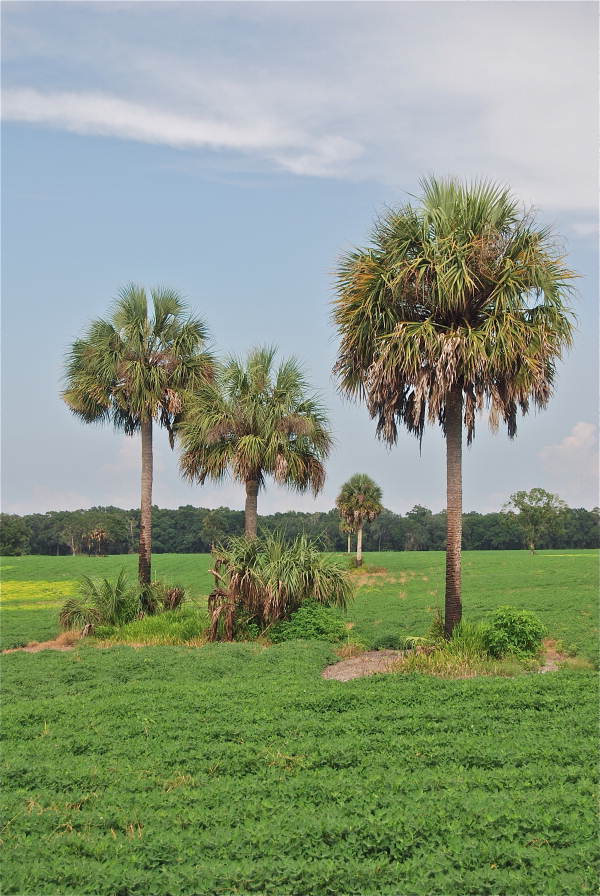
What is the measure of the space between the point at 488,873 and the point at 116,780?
3.77 metres

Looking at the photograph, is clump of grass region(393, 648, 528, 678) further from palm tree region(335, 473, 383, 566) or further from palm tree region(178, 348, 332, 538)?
palm tree region(335, 473, 383, 566)

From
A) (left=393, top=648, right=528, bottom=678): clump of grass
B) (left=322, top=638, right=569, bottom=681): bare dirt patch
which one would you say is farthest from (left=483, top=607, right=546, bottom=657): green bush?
(left=322, top=638, right=569, bottom=681): bare dirt patch

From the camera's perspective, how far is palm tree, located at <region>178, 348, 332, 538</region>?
19844mm

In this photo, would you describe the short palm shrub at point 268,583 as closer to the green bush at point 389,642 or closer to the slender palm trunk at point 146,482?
the green bush at point 389,642

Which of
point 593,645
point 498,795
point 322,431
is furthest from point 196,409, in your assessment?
point 498,795

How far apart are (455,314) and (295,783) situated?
9703 millimetres

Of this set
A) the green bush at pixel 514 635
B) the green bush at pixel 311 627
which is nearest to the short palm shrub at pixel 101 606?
the green bush at pixel 311 627

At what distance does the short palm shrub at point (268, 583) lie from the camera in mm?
16438

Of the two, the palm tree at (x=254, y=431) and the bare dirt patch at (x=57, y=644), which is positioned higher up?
the palm tree at (x=254, y=431)

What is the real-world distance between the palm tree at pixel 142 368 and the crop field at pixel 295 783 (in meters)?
9.86

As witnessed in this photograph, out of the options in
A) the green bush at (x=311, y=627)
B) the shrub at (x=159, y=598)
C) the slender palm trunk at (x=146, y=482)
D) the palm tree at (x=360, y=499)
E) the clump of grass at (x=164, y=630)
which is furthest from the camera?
the palm tree at (x=360, y=499)

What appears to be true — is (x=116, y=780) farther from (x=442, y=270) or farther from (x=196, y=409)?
(x=196, y=409)

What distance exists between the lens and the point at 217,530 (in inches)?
3846

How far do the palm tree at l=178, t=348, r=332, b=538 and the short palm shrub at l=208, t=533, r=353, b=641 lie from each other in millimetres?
2966
